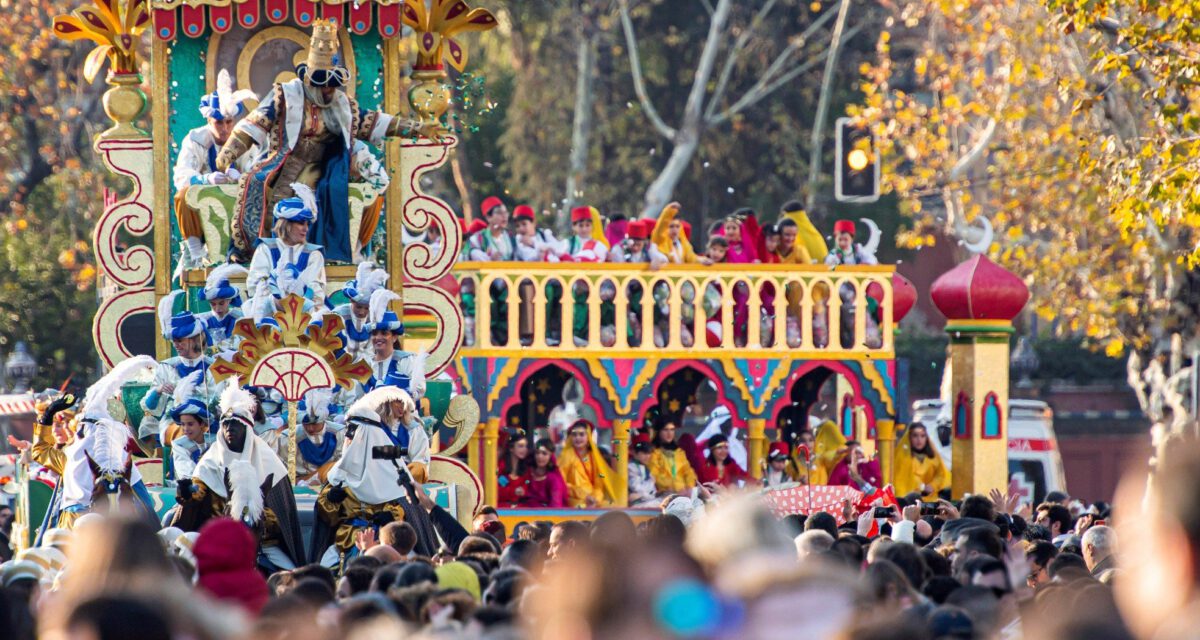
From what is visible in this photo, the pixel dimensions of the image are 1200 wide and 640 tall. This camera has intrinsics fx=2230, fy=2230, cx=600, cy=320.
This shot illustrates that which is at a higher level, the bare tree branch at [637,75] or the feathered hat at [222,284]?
the bare tree branch at [637,75]

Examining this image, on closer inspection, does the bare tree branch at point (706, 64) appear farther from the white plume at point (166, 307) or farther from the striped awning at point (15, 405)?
the white plume at point (166, 307)

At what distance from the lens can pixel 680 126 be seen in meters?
36.4

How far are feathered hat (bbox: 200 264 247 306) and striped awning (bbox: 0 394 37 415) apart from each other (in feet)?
18.4

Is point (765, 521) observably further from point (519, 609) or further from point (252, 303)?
point (252, 303)

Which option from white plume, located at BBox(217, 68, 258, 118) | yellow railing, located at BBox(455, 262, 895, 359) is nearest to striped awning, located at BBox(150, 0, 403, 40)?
white plume, located at BBox(217, 68, 258, 118)

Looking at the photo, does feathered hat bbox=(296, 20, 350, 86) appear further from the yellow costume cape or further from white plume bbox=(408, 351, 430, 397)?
the yellow costume cape

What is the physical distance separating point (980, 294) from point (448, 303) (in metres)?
5.76

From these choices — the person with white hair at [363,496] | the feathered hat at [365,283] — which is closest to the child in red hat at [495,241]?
the feathered hat at [365,283]

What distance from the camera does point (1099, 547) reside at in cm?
1132

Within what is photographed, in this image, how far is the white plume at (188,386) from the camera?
14711mm

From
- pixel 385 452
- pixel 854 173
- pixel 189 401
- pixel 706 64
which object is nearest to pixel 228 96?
pixel 189 401

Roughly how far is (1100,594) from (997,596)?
5.50ft

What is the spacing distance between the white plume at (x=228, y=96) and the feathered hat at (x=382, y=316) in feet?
7.11

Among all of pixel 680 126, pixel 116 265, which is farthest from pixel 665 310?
pixel 680 126
